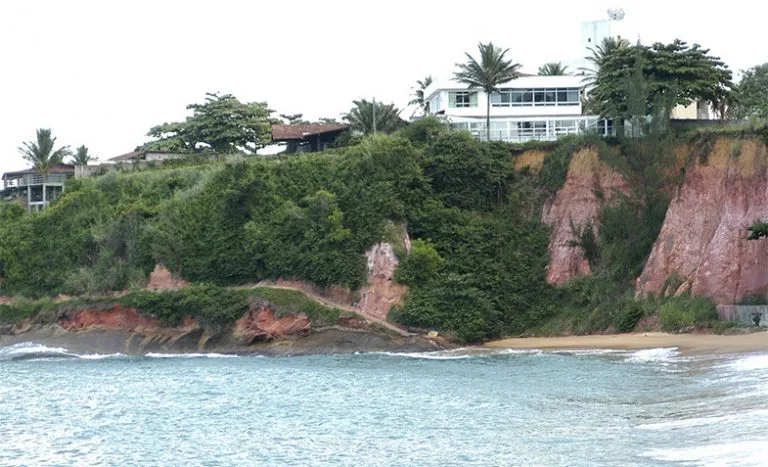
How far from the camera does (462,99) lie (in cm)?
8231

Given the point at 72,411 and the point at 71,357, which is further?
the point at 71,357

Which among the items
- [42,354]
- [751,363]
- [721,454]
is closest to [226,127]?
[42,354]

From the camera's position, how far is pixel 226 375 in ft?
171

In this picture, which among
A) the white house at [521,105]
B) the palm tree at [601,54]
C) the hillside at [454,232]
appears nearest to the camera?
the hillside at [454,232]

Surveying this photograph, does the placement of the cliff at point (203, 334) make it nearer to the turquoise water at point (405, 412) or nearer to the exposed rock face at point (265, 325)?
the exposed rock face at point (265, 325)

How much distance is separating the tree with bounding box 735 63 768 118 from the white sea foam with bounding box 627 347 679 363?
22589 mm

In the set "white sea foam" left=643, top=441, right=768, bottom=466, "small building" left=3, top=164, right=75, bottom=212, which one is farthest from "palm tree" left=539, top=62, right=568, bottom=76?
"white sea foam" left=643, top=441, right=768, bottom=466

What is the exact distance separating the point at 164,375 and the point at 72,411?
1053 cm

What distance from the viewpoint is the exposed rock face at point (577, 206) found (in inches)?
2506

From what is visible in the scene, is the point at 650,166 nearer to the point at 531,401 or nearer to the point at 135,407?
the point at 531,401

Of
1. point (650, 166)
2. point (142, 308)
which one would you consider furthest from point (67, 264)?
point (650, 166)

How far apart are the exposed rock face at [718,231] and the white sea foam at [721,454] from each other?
28.2 meters

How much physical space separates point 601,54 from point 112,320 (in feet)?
108

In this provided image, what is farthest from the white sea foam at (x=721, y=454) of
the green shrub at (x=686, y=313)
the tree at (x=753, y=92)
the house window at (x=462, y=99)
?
the house window at (x=462, y=99)
